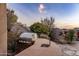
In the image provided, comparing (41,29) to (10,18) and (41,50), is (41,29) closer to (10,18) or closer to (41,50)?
(41,50)

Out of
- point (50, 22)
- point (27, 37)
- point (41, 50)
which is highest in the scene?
point (50, 22)

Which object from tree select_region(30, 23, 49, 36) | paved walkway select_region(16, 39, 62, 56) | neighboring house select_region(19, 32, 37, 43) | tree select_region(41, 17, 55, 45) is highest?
tree select_region(41, 17, 55, 45)

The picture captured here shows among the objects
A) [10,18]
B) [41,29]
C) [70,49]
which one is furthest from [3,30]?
[70,49]

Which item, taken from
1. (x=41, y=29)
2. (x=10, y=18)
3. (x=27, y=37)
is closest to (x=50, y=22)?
(x=41, y=29)

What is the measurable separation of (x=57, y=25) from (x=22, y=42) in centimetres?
34

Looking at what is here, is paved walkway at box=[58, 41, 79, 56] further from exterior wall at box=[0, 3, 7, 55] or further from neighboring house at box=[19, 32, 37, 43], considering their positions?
exterior wall at box=[0, 3, 7, 55]

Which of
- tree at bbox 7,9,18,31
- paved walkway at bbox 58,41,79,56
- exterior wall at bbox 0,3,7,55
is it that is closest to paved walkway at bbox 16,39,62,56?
paved walkway at bbox 58,41,79,56

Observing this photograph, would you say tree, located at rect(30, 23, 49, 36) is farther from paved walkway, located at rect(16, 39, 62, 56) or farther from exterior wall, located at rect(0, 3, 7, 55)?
exterior wall, located at rect(0, 3, 7, 55)

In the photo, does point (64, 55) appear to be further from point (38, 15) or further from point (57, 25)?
point (38, 15)

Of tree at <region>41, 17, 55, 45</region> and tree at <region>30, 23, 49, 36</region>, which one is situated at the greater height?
tree at <region>41, 17, 55, 45</region>

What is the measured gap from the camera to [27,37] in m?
1.54

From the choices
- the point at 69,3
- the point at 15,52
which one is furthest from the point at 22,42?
the point at 69,3

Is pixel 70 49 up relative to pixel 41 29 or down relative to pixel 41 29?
down

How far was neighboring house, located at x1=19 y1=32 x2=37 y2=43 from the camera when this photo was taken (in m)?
1.53
